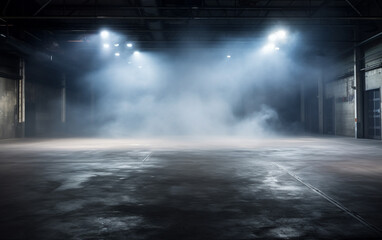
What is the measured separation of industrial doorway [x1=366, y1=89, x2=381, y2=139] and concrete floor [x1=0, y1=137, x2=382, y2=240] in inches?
501

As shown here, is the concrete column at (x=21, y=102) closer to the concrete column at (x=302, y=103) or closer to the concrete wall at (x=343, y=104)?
the concrete wall at (x=343, y=104)

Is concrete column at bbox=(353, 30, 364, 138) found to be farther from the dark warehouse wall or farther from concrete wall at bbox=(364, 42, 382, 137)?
concrete wall at bbox=(364, 42, 382, 137)

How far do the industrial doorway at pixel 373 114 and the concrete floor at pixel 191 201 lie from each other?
12724 mm

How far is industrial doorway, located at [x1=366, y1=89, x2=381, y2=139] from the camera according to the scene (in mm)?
19562

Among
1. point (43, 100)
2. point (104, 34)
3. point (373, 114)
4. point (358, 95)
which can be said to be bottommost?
point (373, 114)

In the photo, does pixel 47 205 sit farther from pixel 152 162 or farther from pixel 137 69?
pixel 137 69

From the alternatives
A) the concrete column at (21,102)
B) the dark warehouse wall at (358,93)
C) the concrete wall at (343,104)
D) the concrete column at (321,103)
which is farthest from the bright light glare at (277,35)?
the concrete column at (21,102)

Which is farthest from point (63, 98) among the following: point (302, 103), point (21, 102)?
point (302, 103)

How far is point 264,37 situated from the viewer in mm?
21578

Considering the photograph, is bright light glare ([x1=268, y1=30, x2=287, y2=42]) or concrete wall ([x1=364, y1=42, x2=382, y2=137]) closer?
concrete wall ([x1=364, y1=42, x2=382, y2=137])

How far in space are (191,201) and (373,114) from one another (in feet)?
62.2

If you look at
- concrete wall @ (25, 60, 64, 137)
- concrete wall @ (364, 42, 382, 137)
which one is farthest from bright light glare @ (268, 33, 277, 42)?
concrete wall @ (25, 60, 64, 137)

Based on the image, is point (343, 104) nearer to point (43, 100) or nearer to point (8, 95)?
point (43, 100)

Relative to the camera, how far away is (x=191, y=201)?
16.7ft
